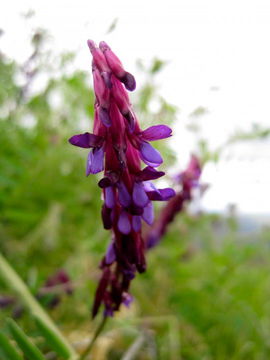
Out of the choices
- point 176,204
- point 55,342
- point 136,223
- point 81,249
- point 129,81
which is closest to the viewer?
point 129,81

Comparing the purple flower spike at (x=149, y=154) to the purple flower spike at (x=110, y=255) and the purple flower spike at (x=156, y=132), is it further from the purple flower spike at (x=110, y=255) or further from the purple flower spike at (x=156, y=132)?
→ the purple flower spike at (x=110, y=255)

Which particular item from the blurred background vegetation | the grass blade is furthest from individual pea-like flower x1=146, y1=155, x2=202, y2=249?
the grass blade

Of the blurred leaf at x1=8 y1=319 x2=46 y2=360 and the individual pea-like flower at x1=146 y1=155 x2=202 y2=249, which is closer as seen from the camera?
the blurred leaf at x1=8 y1=319 x2=46 y2=360

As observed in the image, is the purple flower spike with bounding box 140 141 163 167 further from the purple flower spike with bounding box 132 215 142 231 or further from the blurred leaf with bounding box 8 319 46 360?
the blurred leaf with bounding box 8 319 46 360

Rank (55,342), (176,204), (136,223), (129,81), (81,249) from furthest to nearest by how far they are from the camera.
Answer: (81,249) < (176,204) < (55,342) < (136,223) < (129,81)

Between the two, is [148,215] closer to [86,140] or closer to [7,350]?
[86,140]

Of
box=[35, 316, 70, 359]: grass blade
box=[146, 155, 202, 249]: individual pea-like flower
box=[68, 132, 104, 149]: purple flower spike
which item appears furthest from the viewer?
box=[146, 155, 202, 249]: individual pea-like flower

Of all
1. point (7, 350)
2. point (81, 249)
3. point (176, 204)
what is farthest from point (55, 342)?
point (81, 249)

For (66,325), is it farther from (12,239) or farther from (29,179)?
(29,179)

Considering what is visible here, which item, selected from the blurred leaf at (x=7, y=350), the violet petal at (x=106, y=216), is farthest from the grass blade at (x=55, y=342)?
the violet petal at (x=106, y=216)
